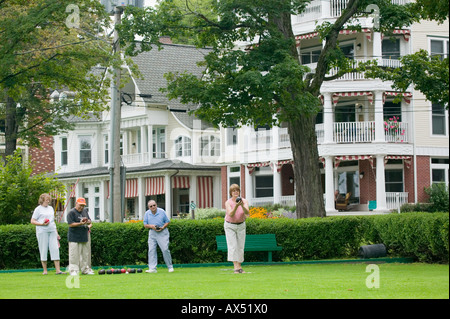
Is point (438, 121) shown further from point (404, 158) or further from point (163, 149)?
point (163, 149)

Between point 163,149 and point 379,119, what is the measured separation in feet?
55.2

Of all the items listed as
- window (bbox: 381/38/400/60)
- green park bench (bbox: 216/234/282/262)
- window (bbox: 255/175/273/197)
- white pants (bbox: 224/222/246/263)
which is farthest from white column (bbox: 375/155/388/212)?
white pants (bbox: 224/222/246/263)

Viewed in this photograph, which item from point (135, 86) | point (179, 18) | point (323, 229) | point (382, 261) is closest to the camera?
point (382, 261)

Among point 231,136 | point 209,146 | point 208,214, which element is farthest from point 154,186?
point 208,214

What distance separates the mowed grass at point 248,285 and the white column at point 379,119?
67.5ft

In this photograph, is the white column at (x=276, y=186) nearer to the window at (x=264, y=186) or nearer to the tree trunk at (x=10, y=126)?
the window at (x=264, y=186)

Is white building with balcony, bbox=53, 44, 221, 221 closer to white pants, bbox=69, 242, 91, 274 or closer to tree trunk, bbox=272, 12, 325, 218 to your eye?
tree trunk, bbox=272, 12, 325, 218

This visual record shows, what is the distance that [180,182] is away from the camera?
49281 millimetres

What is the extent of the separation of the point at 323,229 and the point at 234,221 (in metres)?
5.75

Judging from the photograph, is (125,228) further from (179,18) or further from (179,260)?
(179,18)

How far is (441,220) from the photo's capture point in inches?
722

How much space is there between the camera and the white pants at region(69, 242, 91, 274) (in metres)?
18.2

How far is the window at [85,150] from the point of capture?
55.2 meters
